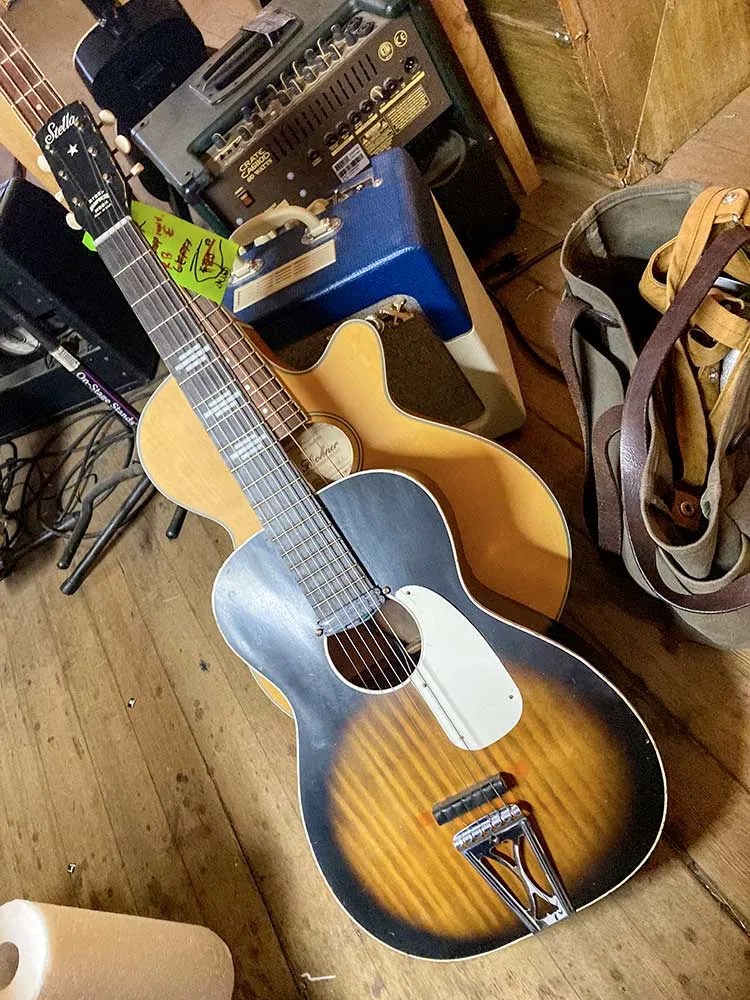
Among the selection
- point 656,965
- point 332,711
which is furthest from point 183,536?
point 656,965

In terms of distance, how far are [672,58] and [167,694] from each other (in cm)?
153

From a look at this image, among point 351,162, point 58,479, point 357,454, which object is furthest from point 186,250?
point 58,479

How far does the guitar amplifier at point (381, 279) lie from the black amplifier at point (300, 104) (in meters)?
0.18

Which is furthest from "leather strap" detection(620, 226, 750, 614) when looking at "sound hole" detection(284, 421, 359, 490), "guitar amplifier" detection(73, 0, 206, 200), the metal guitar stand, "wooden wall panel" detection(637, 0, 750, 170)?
"guitar amplifier" detection(73, 0, 206, 200)

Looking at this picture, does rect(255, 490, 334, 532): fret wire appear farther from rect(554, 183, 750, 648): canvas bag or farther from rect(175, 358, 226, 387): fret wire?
rect(554, 183, 750, 648): canvas bag

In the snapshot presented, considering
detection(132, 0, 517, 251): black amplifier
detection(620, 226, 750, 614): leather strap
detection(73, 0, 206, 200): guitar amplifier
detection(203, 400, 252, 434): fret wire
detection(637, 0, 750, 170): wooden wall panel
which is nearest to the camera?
detection(620, 226, 750, 614): leather strap

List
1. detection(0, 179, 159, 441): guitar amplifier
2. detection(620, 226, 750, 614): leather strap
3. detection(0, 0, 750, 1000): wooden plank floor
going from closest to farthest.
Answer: detection(620, 226, 750, 614): leather strap
detection(0, 0, 750, 1000): wooden plank floor
detection(0, 179, 159, 441): guitar amplifier

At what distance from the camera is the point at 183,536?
1.65m

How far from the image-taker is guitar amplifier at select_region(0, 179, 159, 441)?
1613 millimetres

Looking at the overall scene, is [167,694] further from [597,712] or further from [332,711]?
[597,712]

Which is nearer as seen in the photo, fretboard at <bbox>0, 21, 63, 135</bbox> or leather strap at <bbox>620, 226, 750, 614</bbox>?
leather strap at <bbox>620, 226, 750, 614</bbox>

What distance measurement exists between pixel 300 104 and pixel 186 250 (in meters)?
0.46

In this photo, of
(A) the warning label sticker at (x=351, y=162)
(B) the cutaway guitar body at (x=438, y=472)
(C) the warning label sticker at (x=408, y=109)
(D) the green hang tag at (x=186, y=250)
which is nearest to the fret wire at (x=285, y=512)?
(B) the cutaway guitar body at (x=438, y=472)

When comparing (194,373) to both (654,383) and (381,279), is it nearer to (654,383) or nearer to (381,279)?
(381,279)
